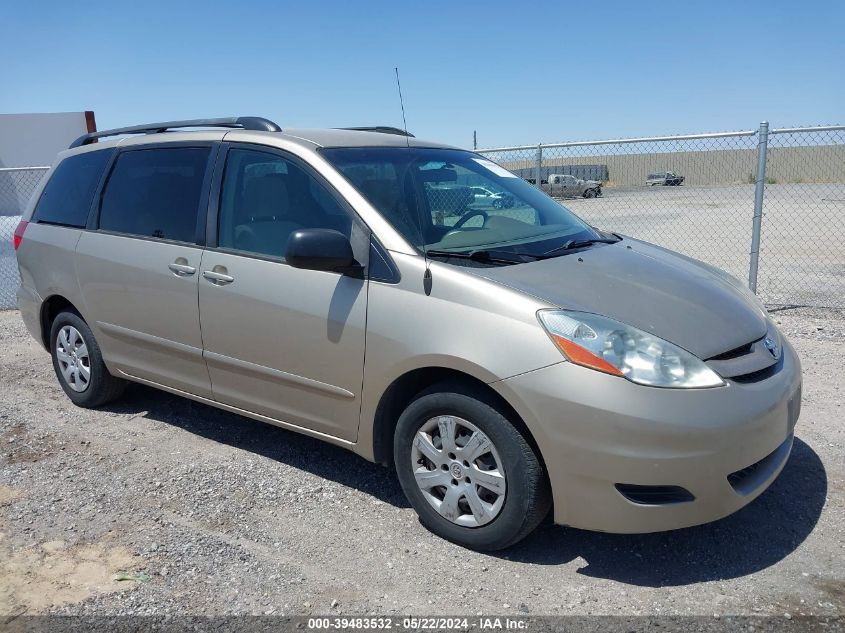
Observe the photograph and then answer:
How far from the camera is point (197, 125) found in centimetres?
458

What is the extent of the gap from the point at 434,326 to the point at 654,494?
1140 millimetres

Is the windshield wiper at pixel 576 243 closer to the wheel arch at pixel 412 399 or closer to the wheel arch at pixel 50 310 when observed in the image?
the wheel arch at pixel 412 399

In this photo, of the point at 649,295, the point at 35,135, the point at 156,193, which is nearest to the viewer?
the point at 649,295

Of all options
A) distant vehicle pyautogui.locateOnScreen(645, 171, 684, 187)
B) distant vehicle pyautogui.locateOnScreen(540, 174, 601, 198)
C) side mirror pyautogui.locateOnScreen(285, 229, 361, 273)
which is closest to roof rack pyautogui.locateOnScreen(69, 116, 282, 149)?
side mirror pyautogui.locateOnScreen(285, 229, 361, 273)

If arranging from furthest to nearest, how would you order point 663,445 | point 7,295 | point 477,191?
point 7,295 → point 477,191 → point 663,445

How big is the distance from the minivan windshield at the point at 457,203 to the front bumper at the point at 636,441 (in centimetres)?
86

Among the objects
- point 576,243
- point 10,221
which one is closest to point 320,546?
point 576,243

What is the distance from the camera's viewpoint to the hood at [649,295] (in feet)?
9.98

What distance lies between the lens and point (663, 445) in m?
2.78

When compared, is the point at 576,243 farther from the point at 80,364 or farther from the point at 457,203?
the point at 80,364

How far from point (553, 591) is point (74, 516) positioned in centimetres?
249

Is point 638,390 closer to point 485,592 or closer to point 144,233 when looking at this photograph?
point 485,592

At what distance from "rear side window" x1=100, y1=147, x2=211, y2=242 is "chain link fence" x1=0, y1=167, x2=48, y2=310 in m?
2.62

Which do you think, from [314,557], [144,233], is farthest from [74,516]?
[144,233]
